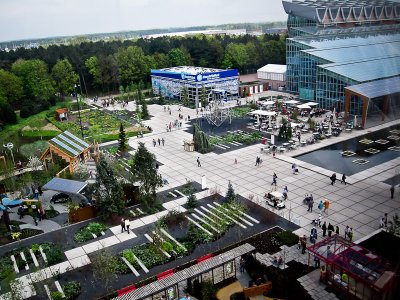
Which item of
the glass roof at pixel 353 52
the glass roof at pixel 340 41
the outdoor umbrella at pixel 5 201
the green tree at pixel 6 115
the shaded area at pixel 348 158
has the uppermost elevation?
the glass roof at pixel 340 41

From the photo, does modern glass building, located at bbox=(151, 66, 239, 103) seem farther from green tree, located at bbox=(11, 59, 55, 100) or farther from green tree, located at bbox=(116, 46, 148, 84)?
green tree, located at bbox=(11, 59, 55, 100)

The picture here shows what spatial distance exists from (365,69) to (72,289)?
37510 mm

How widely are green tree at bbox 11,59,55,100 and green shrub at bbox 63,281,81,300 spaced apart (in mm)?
46573

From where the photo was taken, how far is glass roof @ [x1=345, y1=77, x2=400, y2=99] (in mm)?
36431

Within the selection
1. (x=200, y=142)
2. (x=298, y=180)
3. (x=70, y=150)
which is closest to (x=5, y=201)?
(x=70, y=150)

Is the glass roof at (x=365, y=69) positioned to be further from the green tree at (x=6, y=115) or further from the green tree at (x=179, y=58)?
the green tree at (x=6, y=115)

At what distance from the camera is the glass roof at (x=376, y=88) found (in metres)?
36.4

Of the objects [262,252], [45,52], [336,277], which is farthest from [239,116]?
[45,52]

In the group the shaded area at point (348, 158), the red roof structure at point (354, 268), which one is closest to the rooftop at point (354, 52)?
the shaded area at point (348, 158)

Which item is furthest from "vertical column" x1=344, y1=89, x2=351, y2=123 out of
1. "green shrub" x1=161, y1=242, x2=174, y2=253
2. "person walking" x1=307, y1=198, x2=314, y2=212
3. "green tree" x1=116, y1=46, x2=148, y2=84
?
"green tree" x1=116, y1=46, x2=148, y2=84

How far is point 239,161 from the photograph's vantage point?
3017 cm

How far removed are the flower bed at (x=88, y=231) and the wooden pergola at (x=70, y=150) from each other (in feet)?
26.9

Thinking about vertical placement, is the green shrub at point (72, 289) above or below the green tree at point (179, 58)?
below

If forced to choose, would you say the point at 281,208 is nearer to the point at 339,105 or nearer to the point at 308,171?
the point at 308,171
